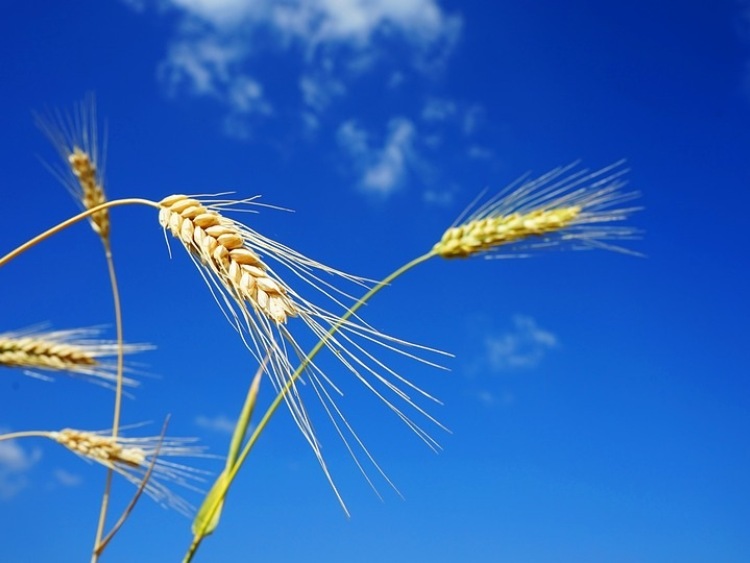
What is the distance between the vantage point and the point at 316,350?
180 centimetres

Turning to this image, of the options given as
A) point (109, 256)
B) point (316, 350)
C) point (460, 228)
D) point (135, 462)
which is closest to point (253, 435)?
point (316, 350)

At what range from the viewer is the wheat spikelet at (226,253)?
4.99 feet

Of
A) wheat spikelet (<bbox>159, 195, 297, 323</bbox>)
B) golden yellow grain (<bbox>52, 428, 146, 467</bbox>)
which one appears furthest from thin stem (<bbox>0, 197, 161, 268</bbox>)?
golden yellow grain (<bbox>52, 428, 146, 467</bbox>)

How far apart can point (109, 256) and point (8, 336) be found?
1204 millimetres

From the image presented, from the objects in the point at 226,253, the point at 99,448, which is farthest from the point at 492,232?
the point at 99,448

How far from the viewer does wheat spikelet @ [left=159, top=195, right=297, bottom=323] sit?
1521mm

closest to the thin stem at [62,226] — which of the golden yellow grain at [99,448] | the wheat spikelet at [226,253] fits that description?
the wheat spikelet at [226,253]

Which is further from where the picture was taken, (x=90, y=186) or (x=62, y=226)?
(x=90, y=186)

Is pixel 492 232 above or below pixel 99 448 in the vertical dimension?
above

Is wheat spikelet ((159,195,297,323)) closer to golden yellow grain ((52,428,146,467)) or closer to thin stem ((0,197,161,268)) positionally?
thin stem ((0,197,161,268))

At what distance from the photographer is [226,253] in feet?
5.28

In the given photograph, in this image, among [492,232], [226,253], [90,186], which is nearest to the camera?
[226,253]

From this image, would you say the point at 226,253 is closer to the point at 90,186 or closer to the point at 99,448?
the point at 99,448

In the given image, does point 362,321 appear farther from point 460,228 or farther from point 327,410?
point 460,228
